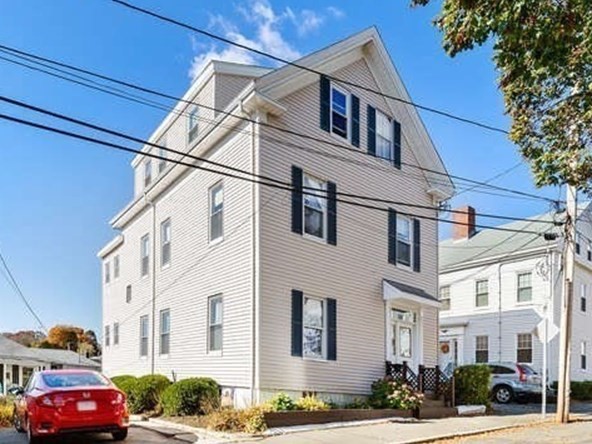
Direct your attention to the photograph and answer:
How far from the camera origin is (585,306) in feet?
105

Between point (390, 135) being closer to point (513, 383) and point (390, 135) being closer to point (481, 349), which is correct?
point (513, 383)

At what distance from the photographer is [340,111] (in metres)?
18.4

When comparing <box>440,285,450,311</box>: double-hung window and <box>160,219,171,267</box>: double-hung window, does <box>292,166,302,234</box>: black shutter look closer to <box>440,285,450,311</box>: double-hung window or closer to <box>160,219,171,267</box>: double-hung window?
<box>160,219,171,267</box>: double-hung window

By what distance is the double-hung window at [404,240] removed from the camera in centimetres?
2011

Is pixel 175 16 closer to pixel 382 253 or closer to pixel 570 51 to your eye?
pixel 570 51

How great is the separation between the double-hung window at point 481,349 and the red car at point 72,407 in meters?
22.7

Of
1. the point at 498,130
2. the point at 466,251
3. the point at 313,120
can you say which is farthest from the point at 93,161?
the point at 466,251

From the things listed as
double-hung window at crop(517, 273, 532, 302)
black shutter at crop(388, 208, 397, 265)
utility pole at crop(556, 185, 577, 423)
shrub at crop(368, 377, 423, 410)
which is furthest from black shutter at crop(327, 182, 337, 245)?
double-hung window at crop(517, 273, 532, 302)

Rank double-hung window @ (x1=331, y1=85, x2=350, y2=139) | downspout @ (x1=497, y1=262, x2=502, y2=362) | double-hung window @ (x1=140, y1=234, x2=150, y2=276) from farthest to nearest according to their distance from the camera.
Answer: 1. downspout @ (x1=497, y1=262, x2=502, y2=362)
2. double-hung window @ (x1=140, y1=234, x2=150, y2=276)
3. double-hung window @ (x1=331, y1=85, x2=350, y2=139)

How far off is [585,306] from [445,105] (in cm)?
2007

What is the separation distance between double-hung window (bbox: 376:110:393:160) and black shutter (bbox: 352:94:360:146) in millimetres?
1131

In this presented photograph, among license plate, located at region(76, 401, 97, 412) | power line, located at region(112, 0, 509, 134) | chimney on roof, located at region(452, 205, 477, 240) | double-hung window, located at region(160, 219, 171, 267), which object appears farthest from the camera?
chimney on roof, located at region(452, 205, 477, 240)

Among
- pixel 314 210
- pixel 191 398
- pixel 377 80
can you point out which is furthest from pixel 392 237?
pixel 191 398

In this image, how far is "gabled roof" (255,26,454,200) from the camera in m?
16.1
